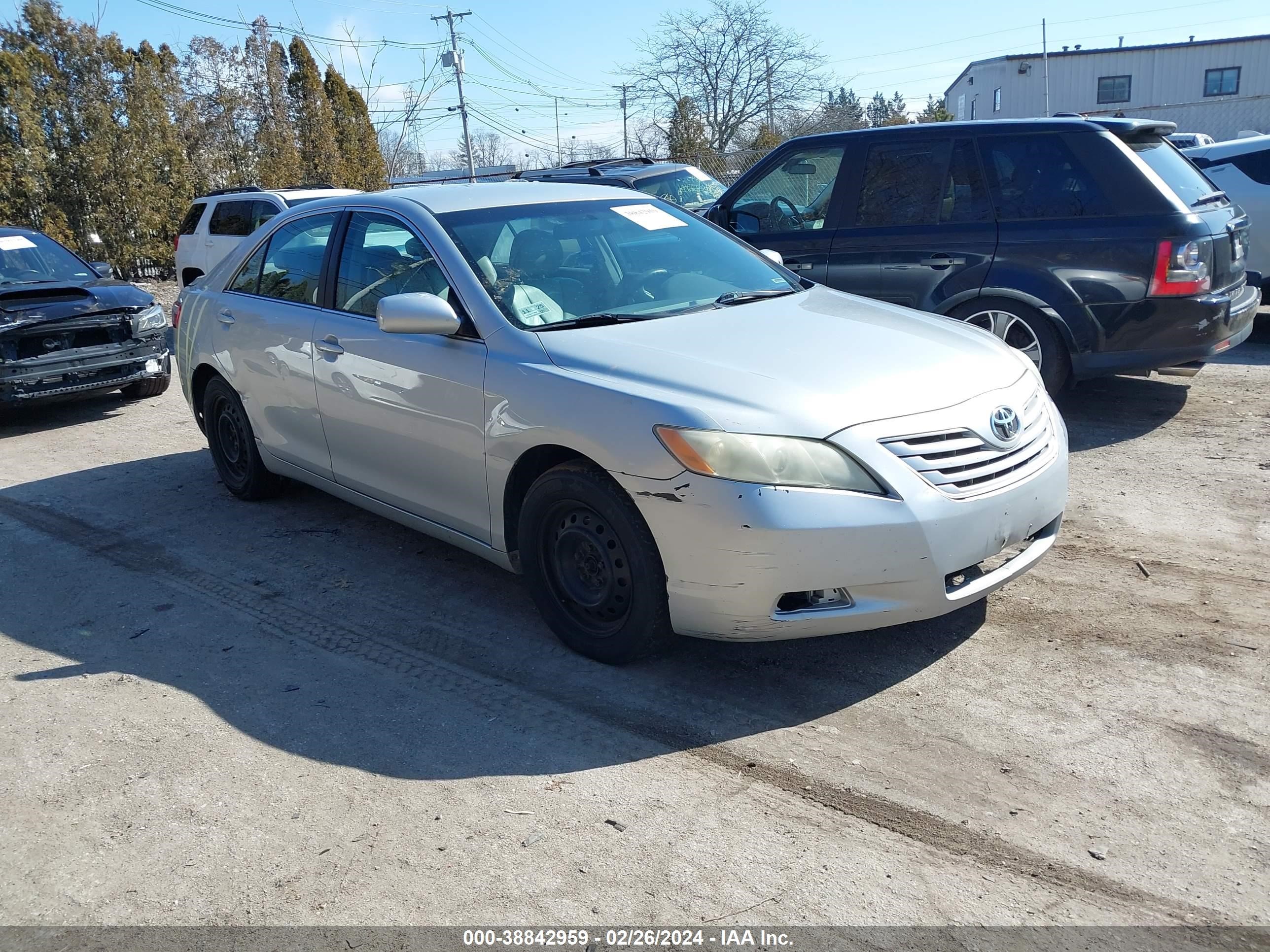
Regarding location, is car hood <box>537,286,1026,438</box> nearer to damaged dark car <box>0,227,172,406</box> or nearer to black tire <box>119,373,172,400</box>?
damaged dark car <box>0,227,172,406</box>

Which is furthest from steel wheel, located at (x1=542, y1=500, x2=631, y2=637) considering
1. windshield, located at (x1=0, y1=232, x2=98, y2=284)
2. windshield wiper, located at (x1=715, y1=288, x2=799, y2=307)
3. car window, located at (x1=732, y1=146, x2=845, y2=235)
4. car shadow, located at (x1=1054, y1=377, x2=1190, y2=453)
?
windshield, located at (x1=0, y1=232, x2=98, y2=284)

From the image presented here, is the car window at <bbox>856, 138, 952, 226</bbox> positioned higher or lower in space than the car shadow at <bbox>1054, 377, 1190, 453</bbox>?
higher

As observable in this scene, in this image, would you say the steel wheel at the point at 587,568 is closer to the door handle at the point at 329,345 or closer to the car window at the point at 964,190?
the door handle at the point at 329,345

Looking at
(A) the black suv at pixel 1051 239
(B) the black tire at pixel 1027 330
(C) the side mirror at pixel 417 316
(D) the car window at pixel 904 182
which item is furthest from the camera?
(D) the car window at pixel 904 182

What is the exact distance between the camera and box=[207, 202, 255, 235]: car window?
1340 cm

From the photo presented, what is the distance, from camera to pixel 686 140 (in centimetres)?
3078

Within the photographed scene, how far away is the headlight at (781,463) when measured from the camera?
11.1ft

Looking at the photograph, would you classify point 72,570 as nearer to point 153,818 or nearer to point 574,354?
point 153,818

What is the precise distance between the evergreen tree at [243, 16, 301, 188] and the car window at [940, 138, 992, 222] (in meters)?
17.2

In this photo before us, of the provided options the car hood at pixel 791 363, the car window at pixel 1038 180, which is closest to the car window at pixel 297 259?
the car hood at pixel 791 363

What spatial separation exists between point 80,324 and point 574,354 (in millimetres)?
6585

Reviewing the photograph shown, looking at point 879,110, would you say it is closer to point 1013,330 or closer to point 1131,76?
point 1131,76

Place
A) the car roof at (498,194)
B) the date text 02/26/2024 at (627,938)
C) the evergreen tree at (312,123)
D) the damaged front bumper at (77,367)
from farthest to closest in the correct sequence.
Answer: the evergreen tree at (312,123) → the damaged front bumper at (77,367) → the car roof at (498,194) → the date text 02/26/2024 at (627,938)

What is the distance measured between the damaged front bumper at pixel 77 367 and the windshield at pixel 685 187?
6.01 m
